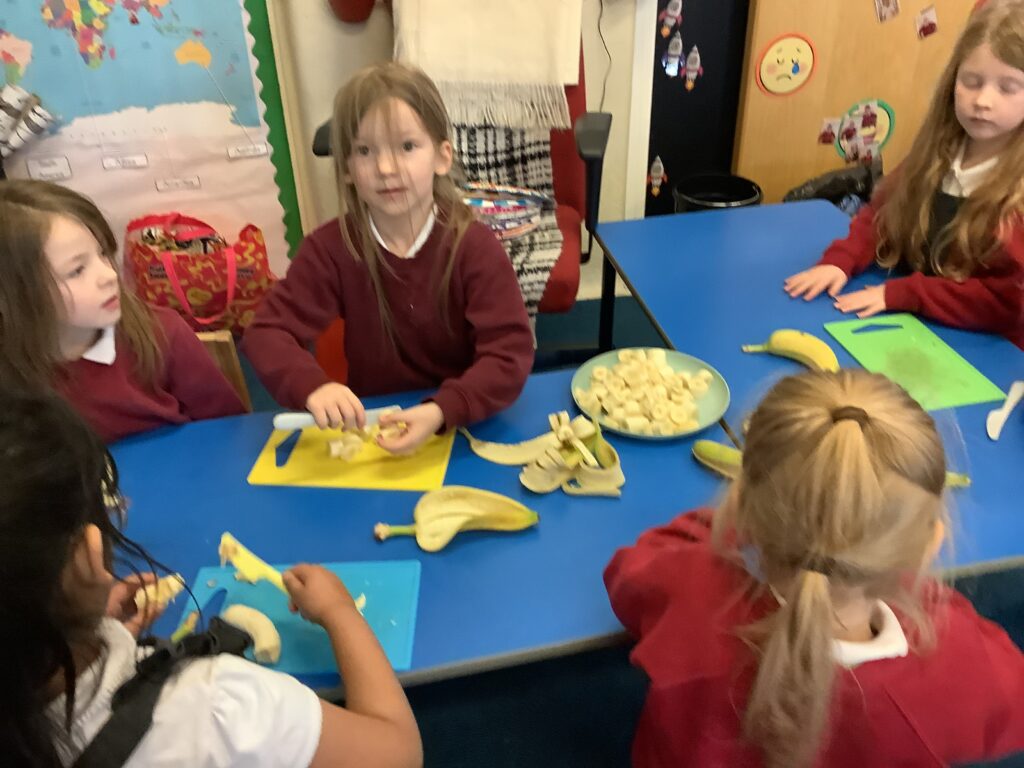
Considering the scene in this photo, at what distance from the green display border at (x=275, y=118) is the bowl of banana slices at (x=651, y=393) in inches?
65.5

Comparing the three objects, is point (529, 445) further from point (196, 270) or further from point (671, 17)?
point (671, 17)

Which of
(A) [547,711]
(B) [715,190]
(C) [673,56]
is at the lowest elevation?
(A) [547,711]

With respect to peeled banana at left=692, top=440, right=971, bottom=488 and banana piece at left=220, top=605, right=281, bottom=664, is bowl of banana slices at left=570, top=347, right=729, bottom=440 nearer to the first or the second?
peeled banana at left=692, top=440, right=971, bottom=488

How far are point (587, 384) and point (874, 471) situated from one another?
0.66 metres

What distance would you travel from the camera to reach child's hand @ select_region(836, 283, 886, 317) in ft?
4.84

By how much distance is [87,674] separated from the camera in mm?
641

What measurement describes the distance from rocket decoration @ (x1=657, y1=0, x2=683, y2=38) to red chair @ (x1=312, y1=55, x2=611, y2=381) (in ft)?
1.97

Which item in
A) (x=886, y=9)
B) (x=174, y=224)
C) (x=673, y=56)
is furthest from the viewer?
(x=673, y=56)

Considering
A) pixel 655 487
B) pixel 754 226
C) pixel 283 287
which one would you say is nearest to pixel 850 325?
pixel 754 226

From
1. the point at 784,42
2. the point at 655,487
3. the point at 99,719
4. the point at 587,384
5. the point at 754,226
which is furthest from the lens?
the point at 784,42

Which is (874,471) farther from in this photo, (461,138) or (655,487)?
(461,138)

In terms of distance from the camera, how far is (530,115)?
7.13ft

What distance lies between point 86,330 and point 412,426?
0.54 metres

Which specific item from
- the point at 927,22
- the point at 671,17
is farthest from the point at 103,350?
the point at 927,22
